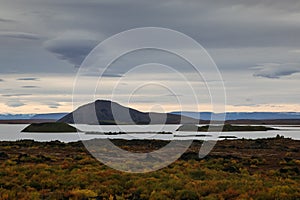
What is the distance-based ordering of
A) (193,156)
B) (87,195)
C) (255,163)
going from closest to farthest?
(87,195), (255,163), (193,156)

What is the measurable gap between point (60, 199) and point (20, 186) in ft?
12.8

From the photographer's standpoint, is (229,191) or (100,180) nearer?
(229,191)

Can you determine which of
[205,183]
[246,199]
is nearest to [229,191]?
[246,199]

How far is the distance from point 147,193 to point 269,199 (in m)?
6.01

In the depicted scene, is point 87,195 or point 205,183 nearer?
point 87,195

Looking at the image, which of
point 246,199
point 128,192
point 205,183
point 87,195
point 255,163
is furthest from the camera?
point 255,163

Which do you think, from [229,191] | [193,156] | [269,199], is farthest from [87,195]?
[193,156]

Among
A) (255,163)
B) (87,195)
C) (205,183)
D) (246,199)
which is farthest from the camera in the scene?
(255,163)

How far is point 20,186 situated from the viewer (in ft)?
72.7

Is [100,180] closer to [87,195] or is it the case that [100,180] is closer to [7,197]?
[87,195]

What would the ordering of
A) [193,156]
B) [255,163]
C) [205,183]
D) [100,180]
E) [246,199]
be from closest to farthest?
[246,199]
[205,183]
[100,180]
[255,163]
[193,156]

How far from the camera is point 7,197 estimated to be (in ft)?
61.9

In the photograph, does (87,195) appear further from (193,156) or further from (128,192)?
(193,156)

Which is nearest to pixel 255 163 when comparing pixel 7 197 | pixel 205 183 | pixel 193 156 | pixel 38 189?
pixel 193 156
